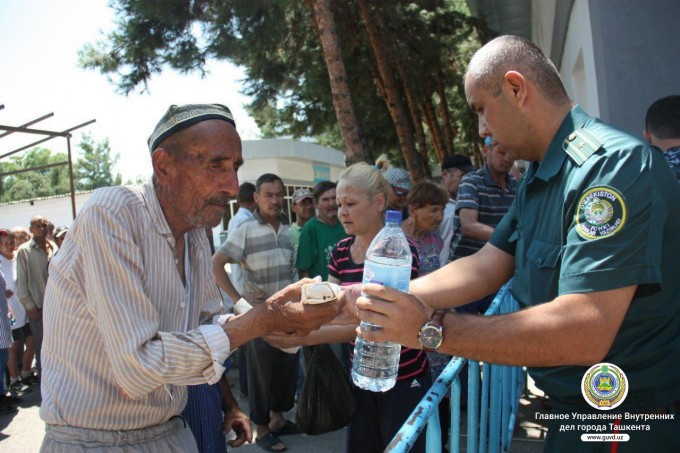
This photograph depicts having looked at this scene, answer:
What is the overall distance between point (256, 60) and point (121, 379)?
1089 centimetres

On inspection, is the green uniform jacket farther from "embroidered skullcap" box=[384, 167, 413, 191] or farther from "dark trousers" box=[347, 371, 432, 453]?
"embroidered skullcap" box=[384, 167, 413, 191]

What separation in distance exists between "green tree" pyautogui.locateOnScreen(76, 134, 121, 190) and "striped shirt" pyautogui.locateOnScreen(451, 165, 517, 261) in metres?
91.0

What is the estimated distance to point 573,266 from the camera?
5.15ft

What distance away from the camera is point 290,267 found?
5.99 meters

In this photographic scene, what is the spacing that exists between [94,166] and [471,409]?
96904 millimetres

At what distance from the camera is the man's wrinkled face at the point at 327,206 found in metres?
6.14

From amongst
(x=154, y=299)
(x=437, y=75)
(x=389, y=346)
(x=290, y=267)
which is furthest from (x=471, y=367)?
(x=437, y=75)

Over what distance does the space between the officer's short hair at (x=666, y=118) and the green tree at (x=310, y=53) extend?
18.0 feet

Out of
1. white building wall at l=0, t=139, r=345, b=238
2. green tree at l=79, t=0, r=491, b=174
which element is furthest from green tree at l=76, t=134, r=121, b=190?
green tree at l=79, t=0, r=491, b=174

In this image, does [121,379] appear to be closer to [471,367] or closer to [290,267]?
[471,367]

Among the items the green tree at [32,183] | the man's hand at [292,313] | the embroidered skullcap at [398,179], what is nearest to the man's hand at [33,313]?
the embroidered skullcap at [398,179]

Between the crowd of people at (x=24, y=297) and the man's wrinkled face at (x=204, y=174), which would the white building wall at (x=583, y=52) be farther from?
the crowd of people at (x=24, y=297)

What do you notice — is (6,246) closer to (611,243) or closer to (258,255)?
(258,255)

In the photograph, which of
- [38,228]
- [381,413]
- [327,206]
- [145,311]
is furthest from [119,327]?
[38,228]
